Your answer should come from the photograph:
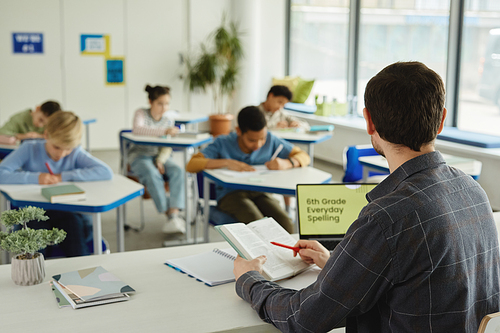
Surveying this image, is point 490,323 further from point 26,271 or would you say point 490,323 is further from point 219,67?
point 219,67

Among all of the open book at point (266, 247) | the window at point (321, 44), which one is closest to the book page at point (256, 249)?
the open book at point (266, 247)

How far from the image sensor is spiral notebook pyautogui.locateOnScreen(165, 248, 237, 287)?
1.55 metres

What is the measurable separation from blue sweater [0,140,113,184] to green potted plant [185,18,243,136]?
17.3ft

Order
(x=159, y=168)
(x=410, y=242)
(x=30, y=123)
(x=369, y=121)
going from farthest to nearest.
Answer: (x=30, y=123), (x=159, y=168), (x=369, y=121), (x=410, y=242)

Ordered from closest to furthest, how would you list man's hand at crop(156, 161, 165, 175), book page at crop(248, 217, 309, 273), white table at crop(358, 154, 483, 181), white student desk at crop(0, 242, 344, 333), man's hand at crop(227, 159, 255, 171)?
white student desk at crop(0, 242, 344, 333), book page at crop(248, 217, 309, 273), man's hand at crop(227, 159, 255, 171), white table at crop(358, 154, 483, 181), man's hand at crop(156, 161, 165, 175)

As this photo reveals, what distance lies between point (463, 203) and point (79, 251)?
215 centimetres

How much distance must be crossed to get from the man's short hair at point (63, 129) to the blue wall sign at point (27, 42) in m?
5.30

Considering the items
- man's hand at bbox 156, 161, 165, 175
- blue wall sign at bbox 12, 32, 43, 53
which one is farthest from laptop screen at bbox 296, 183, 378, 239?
blue wall sign at bbox 12, 32, 43, 53

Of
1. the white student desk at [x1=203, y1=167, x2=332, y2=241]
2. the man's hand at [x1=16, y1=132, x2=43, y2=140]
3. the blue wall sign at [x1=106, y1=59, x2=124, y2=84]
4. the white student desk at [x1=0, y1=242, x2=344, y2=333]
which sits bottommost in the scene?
the white student desk at [x1=0, y1=242, x2=344, y2=333]

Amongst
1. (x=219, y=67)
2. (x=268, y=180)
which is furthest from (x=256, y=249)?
(x=219, y=67)

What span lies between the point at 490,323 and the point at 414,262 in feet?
0.76

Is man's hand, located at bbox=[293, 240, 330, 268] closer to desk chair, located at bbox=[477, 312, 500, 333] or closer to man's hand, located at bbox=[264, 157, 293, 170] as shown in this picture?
desk chair, located at bbox=[477, 312, 500, 333]

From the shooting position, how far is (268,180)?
10.0ft

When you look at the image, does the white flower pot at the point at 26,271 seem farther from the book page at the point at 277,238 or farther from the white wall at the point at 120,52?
the white wall at the point at 120,52
